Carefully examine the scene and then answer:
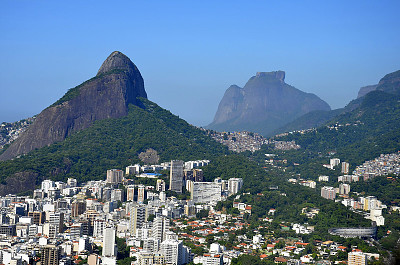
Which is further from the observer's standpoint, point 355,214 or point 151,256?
point 355,214

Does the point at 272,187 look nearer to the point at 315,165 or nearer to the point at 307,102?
the point at 315,165

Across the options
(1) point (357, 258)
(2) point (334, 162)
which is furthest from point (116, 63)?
(1) point (357, 258)

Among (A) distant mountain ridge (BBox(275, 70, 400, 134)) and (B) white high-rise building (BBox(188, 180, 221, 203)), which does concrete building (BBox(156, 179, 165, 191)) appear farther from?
(A) distant mountain ridge (BBox(275, 70, 400, 134))

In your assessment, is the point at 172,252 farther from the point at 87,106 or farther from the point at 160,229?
the point at 87,106

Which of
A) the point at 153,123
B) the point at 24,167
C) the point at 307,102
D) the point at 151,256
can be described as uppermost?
the point at 307,102

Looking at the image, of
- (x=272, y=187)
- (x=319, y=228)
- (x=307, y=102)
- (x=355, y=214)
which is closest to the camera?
(x=319, y=228)

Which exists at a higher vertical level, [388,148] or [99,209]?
[388,148]

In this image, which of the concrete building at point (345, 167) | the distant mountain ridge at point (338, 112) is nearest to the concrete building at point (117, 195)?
the concrete building at point (345, 167)

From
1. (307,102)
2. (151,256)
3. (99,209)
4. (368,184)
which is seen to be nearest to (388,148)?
(368,184)

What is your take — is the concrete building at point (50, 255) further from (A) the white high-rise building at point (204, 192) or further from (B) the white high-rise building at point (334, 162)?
(B) the white high-rise building at point (334, 162)
